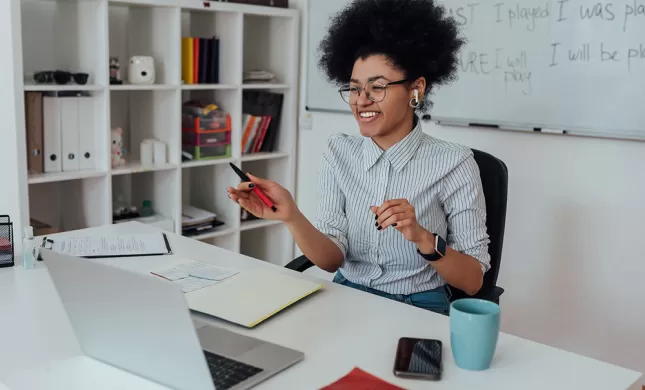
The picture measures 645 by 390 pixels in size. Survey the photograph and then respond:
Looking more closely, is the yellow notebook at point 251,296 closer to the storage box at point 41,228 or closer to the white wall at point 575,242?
the white wall at point 575,242

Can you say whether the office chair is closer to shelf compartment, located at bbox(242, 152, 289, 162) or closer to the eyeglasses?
the eyeglasses

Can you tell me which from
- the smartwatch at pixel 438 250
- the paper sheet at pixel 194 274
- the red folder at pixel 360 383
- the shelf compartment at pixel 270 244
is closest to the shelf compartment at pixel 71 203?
the shelf compartment at pixel 270 244

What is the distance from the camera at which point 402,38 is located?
1.74 metres

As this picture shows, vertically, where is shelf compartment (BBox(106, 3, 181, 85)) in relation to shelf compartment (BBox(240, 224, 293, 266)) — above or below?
above

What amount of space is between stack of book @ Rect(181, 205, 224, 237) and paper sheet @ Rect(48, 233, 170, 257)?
4.10 ft

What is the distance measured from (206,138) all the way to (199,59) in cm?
36

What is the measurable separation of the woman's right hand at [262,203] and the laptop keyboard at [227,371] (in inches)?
18.2

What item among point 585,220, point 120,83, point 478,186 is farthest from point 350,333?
point 120,83

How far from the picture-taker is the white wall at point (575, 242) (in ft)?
7.85

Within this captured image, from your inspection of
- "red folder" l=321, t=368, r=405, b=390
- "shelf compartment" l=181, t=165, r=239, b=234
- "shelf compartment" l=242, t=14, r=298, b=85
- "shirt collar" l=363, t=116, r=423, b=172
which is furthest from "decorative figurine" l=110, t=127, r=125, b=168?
"red folder" l=321, t=368, r=405, b=390

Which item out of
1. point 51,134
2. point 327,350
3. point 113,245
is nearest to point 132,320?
point 327,350

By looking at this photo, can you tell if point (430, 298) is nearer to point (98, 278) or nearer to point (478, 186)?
point (478, 186)

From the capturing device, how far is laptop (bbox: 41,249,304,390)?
96 centimetres

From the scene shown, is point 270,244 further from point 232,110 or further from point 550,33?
point 550,33
